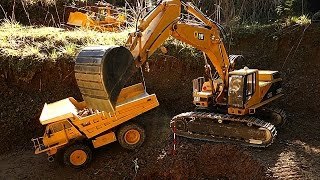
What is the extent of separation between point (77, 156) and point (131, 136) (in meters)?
1.16

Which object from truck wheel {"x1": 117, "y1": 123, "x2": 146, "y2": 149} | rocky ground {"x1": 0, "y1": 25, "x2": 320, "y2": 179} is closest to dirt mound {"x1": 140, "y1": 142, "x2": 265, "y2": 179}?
rocky ground {"x1": 0, "y1": 25, "x2": 320, "y2": 179}

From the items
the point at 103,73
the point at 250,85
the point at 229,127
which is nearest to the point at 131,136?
the point at 229,127

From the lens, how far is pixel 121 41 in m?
9.85

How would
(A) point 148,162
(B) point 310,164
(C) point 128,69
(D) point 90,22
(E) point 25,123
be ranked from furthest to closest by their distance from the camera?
(D) point 90,22 → (E) point 25,123 → (A) point 148,162 → (B) point 310,164 → (C) point 128,69

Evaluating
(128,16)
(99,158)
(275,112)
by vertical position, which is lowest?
(99,158)

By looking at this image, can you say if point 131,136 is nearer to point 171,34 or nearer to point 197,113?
point 197,113

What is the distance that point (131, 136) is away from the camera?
778 centimetres

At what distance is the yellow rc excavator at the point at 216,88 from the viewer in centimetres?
588

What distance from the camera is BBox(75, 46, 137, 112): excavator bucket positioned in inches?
182

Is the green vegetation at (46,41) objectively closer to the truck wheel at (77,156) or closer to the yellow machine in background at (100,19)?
the yellow machine in background at (100,19)

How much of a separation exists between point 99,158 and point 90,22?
16.5 feet

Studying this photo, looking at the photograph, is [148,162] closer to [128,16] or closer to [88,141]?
[88,141]

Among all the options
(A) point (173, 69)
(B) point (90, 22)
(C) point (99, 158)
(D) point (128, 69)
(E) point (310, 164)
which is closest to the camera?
(D) point (128, 69)

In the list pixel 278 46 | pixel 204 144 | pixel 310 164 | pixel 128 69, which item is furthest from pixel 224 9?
pixel 128 69
